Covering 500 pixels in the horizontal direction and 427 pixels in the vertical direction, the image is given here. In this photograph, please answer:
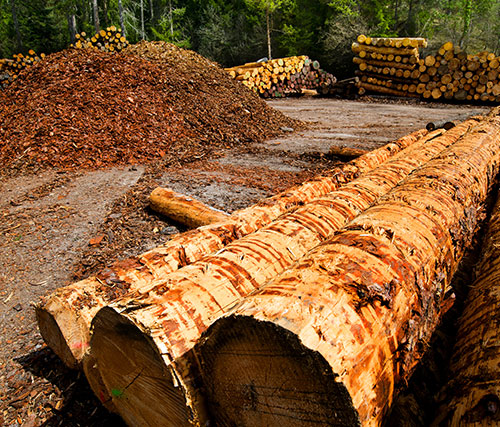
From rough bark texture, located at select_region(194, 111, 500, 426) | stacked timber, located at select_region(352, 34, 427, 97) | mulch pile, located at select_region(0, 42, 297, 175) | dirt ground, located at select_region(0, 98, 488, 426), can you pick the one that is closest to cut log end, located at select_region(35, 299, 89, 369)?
dirt ground, located at select_region(0, 98, 488, 426)

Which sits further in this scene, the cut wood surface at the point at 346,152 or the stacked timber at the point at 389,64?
the stacked timber at the point at 389,64

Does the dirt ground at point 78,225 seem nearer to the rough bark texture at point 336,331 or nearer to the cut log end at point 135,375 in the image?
the cut log end at point 135,375

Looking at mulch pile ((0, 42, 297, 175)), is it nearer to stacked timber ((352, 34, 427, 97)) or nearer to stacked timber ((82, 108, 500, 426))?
stacked timber ((82, 108, 500, 426))

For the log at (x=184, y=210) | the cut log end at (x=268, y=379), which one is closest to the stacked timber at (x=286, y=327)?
the cut log end at (x=268, y=379)

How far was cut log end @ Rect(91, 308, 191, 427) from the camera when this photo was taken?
4.32ft

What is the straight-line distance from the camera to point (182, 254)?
2273 millimetres

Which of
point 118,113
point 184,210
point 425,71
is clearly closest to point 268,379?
point 184,210

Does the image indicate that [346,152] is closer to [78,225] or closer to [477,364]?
[78,225]

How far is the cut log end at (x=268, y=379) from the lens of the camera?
0.98 m

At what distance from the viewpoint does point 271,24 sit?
91.9 feet

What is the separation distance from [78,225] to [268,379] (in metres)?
3.79

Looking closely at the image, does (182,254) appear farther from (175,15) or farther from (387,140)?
(175,15)

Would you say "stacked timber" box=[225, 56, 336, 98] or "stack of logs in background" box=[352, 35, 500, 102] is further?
"stacked timber" box=[225, 56, 336, 98]

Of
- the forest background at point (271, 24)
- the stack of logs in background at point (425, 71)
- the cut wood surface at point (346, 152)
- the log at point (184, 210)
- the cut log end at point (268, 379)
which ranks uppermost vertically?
the forest background at point (271, 24)
